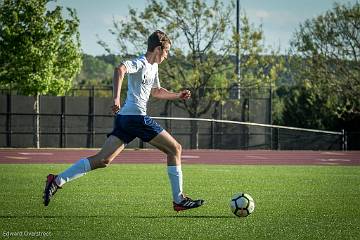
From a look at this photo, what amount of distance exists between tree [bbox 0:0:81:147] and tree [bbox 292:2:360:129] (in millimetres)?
13696

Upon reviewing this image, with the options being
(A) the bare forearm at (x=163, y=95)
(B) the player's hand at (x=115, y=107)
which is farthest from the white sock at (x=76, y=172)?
(A) the bare forearm at (x=163, y=95)

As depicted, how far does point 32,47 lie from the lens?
142ft

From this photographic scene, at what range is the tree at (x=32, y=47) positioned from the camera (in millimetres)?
43375

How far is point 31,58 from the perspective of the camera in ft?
142

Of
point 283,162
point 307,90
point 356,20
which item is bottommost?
point 283,162

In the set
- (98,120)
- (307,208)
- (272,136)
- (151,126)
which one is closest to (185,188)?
(307,208)

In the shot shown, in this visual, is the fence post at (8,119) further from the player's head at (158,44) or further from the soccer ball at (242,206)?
the soccer ball at (242,206)

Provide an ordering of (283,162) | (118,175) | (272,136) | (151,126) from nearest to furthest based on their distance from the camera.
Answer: (151,126)
(118,175)
(283,162)
(272,136)

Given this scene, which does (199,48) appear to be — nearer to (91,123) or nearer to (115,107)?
(91,123)

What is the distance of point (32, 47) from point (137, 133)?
32686 mm

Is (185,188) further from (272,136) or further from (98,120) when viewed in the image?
(272,136)

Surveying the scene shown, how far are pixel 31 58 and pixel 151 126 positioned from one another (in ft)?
108

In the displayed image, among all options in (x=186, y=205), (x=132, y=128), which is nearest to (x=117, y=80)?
(x=132, y=128)

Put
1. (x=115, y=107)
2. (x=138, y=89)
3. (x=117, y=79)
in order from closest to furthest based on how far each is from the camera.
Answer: (x=115, y=107) → (x=117, y=79) → (x=138, y=89)
